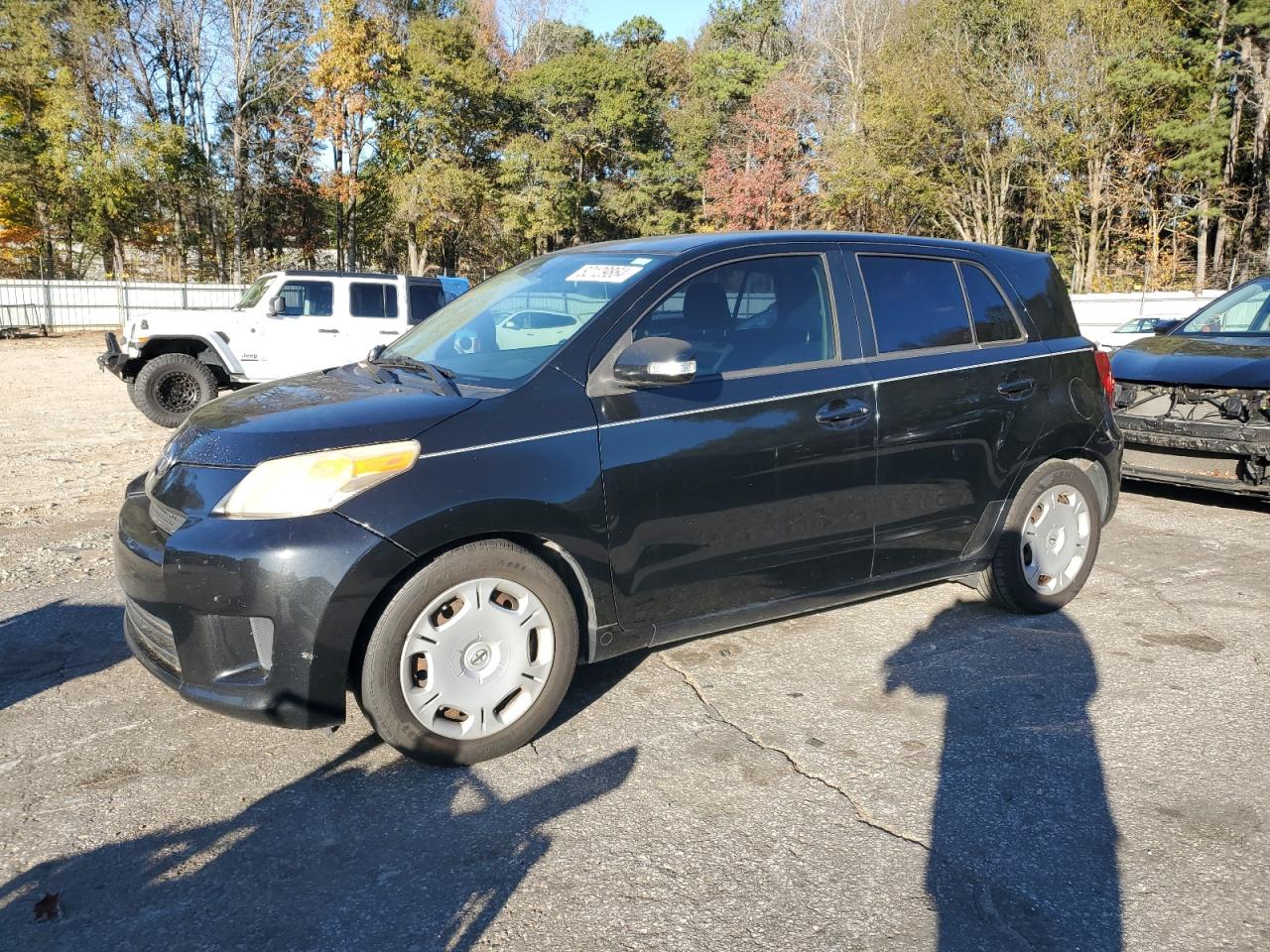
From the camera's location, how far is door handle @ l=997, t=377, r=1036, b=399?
169 inches

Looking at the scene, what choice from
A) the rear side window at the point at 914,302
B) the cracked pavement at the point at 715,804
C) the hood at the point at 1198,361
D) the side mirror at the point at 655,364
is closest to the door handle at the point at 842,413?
the rear side window at the point at 914,302

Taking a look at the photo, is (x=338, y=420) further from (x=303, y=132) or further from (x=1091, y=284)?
(x=303, y=132)

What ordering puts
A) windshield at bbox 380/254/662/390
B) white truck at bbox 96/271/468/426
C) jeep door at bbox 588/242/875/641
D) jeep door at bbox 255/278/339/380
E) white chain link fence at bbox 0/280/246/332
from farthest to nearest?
white chain link fence at bbox 0/280/246/332 → jeep door at bbox 255/278/339/380 → white truck at bbox 96/271/468/426 → windshield at bbox 380/254/662/390 → jeep door at bbox 588/242/875/641

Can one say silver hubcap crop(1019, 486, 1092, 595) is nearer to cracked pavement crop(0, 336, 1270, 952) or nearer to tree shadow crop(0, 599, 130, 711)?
cracked pavement crop(0, 336, 1270, 952)

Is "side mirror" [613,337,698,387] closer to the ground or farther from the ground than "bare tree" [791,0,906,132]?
closer to the ground

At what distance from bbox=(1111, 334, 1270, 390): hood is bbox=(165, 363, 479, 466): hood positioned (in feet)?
18.6

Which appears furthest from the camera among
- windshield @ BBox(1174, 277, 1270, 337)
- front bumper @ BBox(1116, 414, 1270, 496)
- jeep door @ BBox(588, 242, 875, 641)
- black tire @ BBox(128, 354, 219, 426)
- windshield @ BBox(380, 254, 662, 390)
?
black tire @ BBox(128, 354, 219, 426)

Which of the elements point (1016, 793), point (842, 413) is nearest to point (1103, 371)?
point (842, 413)

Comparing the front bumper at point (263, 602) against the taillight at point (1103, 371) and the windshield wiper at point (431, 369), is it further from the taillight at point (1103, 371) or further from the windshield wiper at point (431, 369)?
the taillight at point (1103, 371)

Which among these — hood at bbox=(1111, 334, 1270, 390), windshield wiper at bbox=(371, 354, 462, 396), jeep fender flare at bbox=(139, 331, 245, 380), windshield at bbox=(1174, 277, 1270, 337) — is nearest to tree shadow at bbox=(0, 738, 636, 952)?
windshield wiper at bbox=(371, 354, 462, 396)

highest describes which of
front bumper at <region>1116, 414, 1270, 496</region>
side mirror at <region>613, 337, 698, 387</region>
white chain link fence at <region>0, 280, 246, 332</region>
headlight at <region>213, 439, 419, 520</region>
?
white chain link fence at <region>0, 280, 246, 332</region>

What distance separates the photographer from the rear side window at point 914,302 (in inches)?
160

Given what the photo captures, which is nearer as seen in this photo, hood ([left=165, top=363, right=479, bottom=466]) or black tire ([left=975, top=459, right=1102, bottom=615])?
hood ([left=165, top=363, right=479, bottom=466])

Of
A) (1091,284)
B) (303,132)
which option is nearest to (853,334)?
(1091,284)
